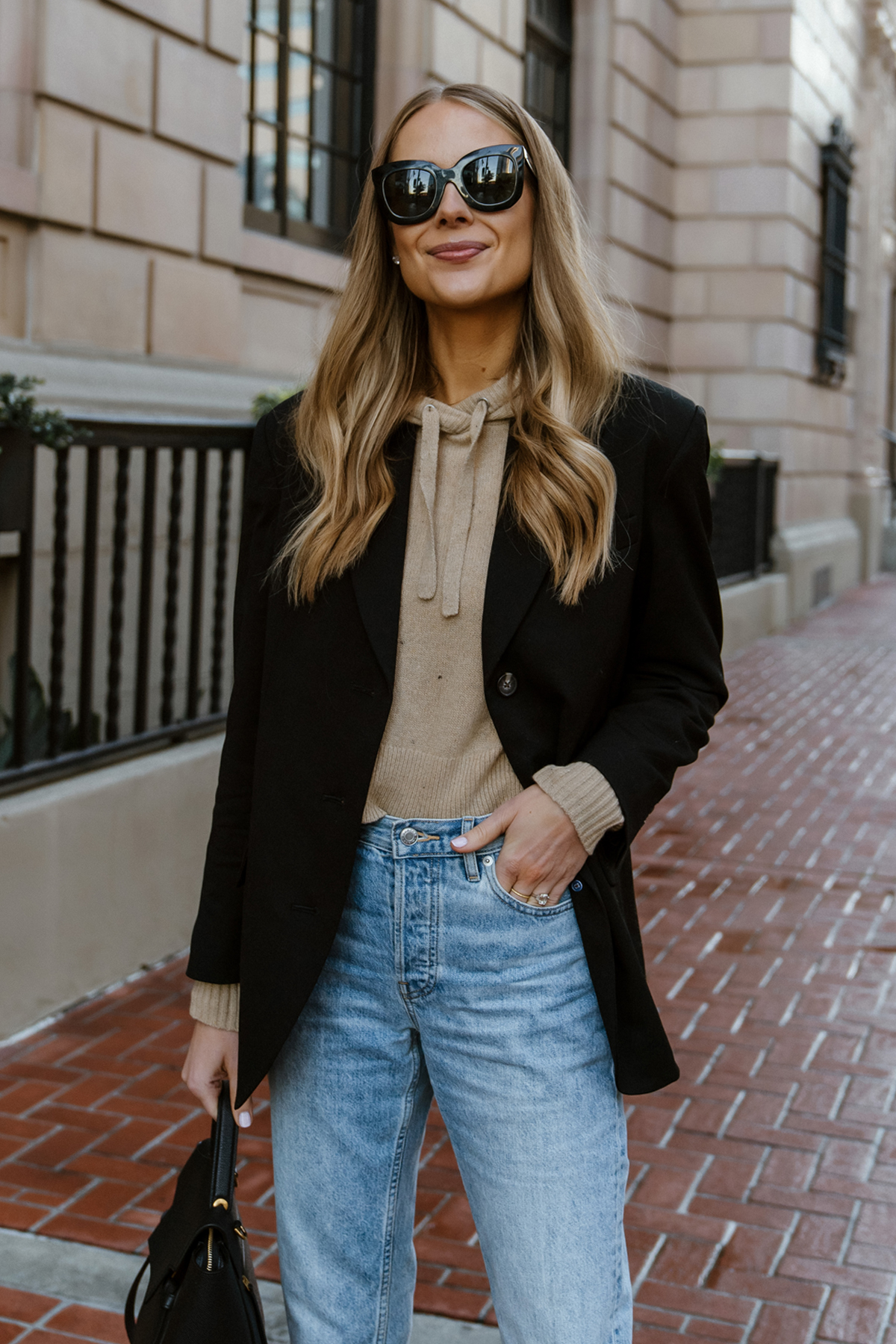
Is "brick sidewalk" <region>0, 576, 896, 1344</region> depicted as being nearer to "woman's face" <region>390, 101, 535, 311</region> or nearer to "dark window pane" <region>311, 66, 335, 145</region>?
"woman's face" <region>390, 101, 535, 311</region>

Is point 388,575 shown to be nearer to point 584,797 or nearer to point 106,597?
point 584,797

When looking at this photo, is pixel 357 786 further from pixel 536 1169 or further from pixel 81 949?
pixel 81 949

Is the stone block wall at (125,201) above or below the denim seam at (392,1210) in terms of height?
above

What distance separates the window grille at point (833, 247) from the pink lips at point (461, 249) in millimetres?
15475

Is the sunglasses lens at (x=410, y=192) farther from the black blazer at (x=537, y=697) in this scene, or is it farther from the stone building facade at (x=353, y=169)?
the stone building facade at (x=353, y=169)

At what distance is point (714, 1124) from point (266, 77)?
21.5 feet

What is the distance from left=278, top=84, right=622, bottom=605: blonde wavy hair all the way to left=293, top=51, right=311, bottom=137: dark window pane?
7.16 metres

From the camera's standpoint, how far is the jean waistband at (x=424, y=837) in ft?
5.71

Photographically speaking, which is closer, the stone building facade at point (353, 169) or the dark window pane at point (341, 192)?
the stone building facade at point (353, 169)

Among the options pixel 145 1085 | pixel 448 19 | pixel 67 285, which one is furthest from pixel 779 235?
pixel 145 1085

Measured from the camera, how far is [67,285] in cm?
601

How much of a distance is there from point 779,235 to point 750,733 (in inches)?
304

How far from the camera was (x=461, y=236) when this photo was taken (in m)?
1.83

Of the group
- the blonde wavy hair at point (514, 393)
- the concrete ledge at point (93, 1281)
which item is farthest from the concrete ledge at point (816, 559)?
the blonde wavy hair at point (514, 393)
